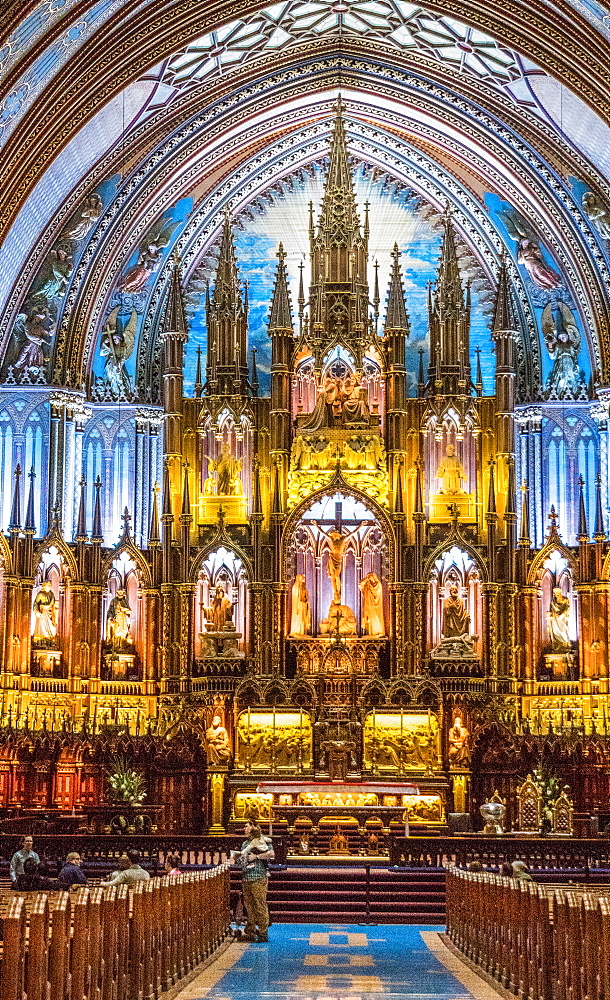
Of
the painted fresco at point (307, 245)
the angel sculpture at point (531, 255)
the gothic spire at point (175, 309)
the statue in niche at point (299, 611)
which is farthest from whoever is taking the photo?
the painted fresco at point (307, 245)

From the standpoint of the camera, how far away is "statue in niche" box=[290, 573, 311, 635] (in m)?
40.4

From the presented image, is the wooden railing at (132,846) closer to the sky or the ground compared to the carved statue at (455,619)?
closer to the ground

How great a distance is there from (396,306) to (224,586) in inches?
319

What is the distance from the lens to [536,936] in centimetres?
1711

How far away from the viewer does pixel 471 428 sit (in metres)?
40.8

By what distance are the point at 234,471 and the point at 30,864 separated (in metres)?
18.6

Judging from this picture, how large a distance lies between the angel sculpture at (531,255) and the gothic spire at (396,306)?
3.53m

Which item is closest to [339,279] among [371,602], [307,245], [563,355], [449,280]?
[449,280]

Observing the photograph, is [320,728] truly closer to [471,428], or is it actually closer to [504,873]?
[471,428]

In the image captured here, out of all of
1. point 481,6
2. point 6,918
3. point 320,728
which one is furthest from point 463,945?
point 481,6

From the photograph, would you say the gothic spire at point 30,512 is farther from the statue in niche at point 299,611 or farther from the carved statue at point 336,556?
the carved statue at point 336,556

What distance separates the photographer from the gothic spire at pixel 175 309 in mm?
41688

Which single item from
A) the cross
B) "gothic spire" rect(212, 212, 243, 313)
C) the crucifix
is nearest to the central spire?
"gothic spire" rect(212, 212, 243, 313)

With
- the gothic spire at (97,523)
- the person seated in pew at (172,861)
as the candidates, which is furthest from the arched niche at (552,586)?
the person seated in pew at (172,861)
